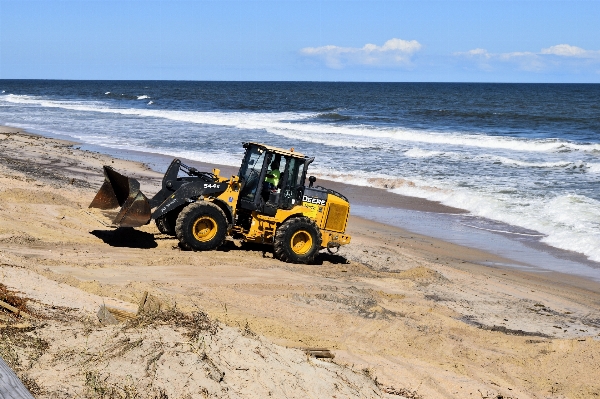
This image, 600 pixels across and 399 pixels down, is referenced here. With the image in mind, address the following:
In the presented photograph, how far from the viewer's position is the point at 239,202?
41.3 feet

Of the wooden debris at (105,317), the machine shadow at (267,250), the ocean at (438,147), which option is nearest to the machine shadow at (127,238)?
the machine shadow at (267,250)

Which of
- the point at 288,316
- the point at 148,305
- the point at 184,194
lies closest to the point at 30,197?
the point at 184,194

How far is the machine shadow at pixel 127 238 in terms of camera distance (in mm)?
12703

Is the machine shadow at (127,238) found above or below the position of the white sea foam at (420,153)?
below

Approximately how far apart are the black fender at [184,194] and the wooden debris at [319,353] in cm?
526

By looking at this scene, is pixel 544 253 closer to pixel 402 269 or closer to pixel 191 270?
pixel 402 269

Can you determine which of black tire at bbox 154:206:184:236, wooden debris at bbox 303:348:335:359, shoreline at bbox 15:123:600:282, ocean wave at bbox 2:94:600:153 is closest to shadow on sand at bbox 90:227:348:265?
black tire at bbox 154:206:184:236

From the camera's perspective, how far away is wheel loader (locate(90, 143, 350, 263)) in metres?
12.3

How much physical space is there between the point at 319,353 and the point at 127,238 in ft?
21.3

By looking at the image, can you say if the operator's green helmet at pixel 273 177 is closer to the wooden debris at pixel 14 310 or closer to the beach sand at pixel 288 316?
the beach sand at pixel 288 316

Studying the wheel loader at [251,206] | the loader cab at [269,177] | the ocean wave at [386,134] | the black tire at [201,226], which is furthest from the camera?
the ocean wave at [386,134]

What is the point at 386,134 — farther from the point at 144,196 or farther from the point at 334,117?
the point at 144,196

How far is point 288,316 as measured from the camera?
970 centimetres

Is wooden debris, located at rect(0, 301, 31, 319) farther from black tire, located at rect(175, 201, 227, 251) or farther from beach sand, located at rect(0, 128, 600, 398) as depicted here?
black tire, located at rect(175, 201, 227, 251)
